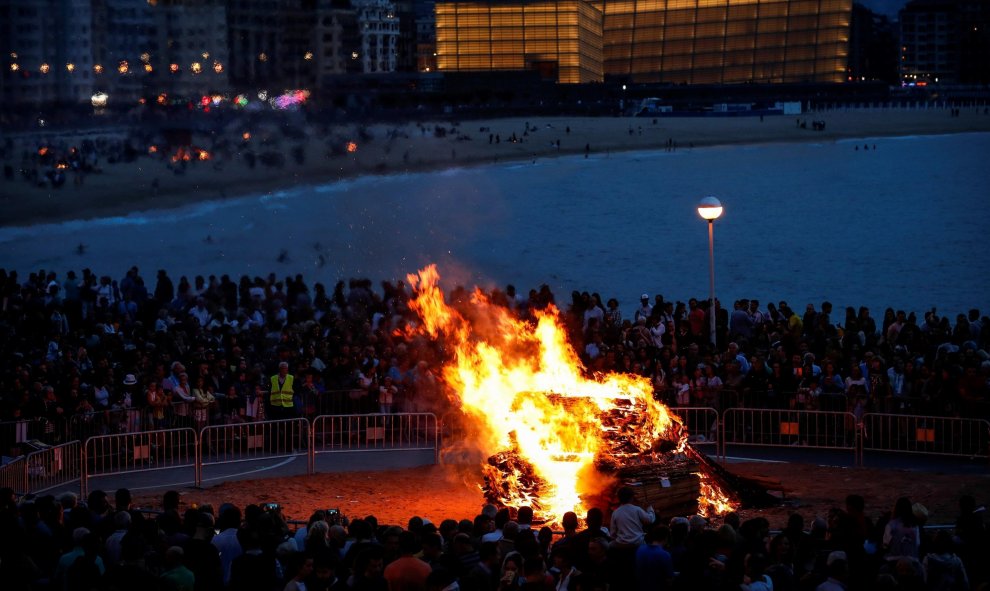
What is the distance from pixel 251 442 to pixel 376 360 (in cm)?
266

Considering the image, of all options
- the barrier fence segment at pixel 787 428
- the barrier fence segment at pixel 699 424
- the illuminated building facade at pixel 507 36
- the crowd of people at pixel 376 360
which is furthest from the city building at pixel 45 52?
the illuminated building facade at pixel 507 36

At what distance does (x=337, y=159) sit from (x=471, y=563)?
77.9 meters

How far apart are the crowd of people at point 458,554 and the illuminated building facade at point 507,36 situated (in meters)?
153

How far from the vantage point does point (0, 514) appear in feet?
36.8

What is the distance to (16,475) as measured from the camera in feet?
55.3

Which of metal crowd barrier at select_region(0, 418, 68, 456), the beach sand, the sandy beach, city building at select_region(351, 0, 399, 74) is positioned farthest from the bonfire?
city building at select_region(351, 0, 399, 74)

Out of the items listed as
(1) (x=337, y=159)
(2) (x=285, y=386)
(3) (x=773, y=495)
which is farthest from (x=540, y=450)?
(1) (x=337, y=159)

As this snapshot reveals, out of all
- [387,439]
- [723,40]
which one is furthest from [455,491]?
[723,40]

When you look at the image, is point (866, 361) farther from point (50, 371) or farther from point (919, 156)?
point (919, 156)

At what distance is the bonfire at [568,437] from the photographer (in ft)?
50.8

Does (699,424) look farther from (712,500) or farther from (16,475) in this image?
(16,475)

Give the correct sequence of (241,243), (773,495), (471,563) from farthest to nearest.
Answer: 1. (241,243)
2. (773,495)
3. (471,563)

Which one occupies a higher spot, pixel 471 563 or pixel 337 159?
pixel 337 159

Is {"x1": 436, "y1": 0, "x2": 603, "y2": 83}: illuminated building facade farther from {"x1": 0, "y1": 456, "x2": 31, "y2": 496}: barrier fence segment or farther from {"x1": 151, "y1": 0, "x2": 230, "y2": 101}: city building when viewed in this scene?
{"x1": 0, "y1": 456, "x2": 31, "y2": 496}: barrier fence segment
